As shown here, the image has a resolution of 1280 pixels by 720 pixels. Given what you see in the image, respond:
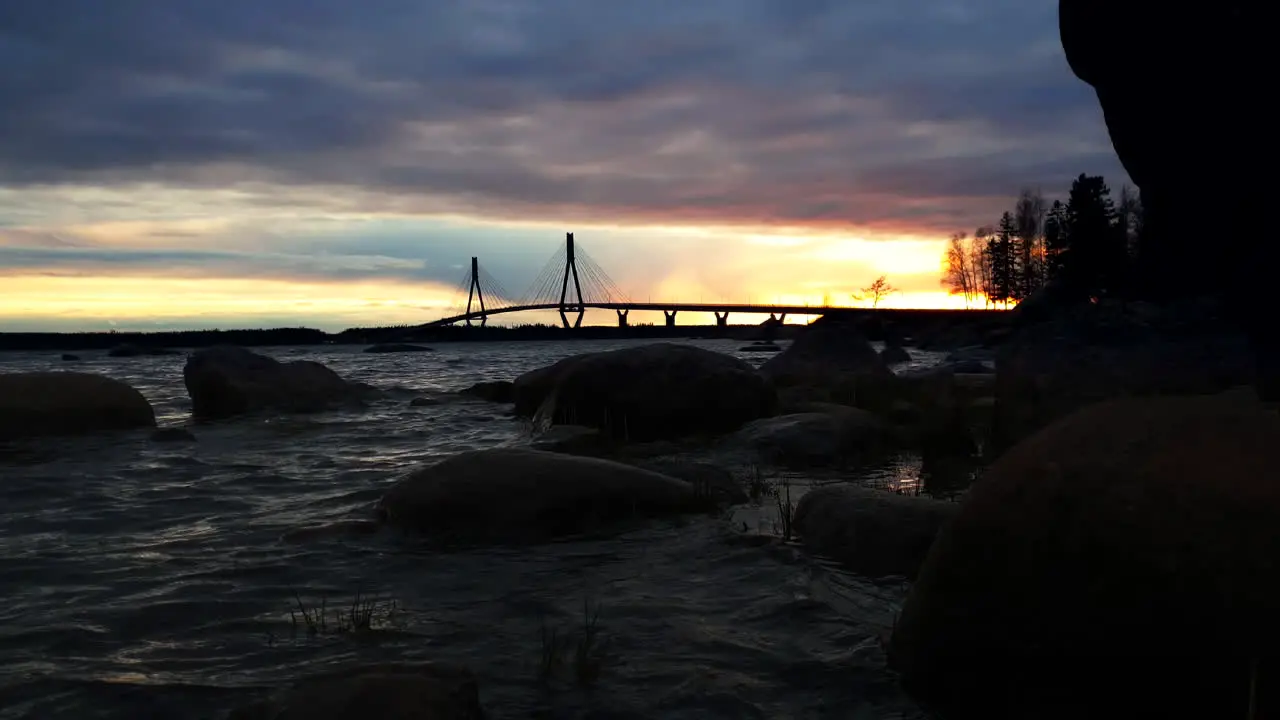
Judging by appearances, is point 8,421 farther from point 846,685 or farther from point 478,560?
point 846,685

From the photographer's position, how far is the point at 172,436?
372 inches

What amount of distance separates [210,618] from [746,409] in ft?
22.4

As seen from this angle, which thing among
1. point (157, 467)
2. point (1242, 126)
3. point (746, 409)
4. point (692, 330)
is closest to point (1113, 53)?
point (1242, 126)

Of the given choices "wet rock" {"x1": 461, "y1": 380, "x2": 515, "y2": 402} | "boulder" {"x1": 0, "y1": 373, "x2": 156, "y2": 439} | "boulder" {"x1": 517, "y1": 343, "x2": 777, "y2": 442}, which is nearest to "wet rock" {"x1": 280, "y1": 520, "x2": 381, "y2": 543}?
"boulder" {"x1": 517, "y1": 343, "x2": 777, "y2": 442}

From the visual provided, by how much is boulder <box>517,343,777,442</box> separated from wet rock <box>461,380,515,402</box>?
Answer: 5417 mm

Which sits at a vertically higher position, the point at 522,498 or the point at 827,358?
the point at 827,358

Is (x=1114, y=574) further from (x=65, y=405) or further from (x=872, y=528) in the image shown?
(x=65, y=405)

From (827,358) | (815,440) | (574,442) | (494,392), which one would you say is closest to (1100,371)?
(815,440)

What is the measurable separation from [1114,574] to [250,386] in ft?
42.7

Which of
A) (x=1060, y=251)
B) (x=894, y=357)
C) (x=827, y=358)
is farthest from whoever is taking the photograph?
(x=1060, y=251)

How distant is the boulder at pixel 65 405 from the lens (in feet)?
31.2

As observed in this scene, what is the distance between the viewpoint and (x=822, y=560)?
440 cm

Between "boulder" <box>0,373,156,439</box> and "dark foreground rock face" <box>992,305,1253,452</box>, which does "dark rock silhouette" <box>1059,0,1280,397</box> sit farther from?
"boulder" <box>0,373,156,439</box>

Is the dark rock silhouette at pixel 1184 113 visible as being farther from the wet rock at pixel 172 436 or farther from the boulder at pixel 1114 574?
the wet rock at pixel 172 436
